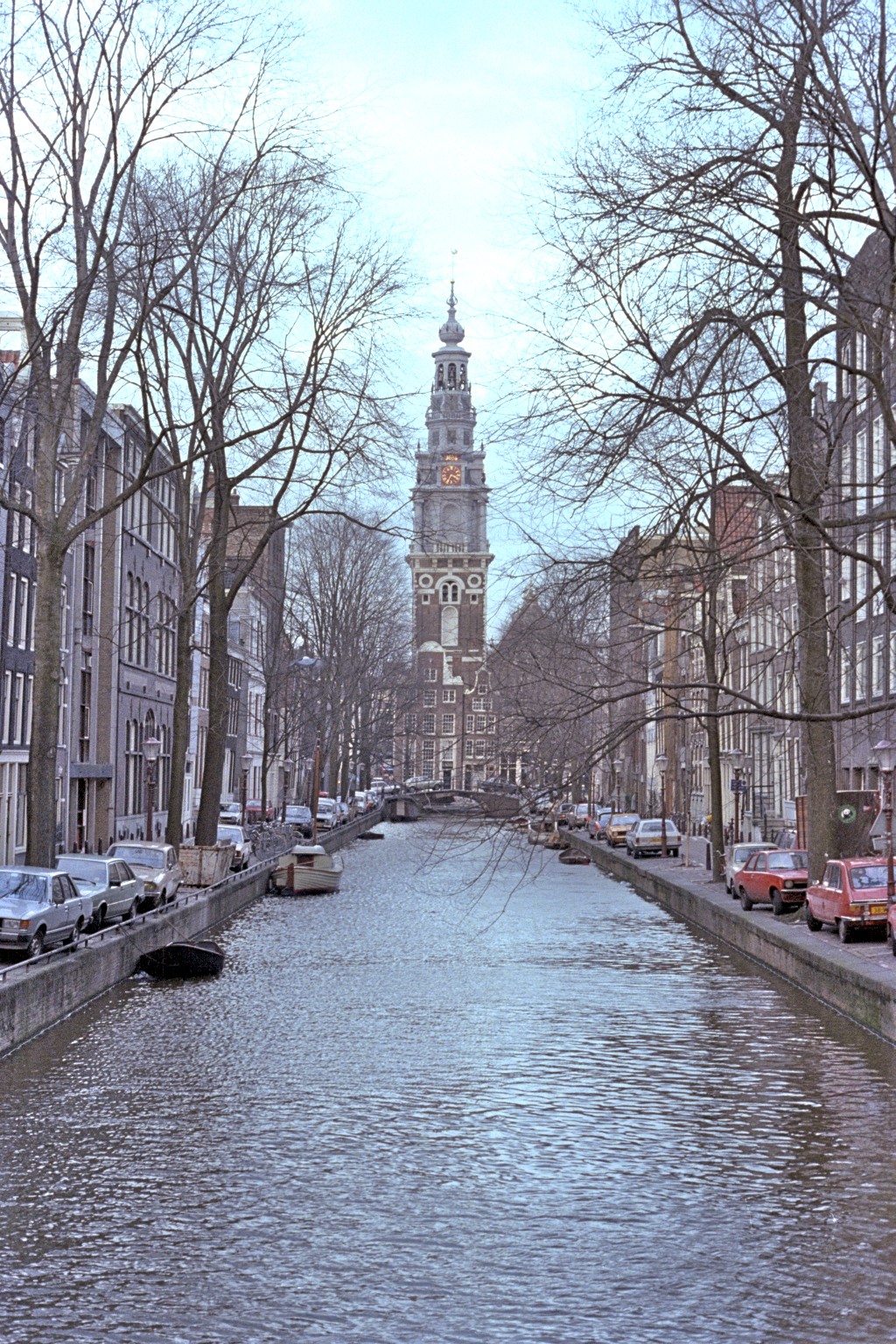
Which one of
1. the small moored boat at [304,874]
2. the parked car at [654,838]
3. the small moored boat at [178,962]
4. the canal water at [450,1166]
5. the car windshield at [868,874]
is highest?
the parked car at [654,838]

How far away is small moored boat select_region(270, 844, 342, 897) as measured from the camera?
57.3 metres

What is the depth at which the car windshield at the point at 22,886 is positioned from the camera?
29047mm

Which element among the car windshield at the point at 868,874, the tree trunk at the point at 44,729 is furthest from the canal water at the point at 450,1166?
the tree trunk at the point at 44,729

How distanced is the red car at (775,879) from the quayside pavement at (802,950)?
0.39 m

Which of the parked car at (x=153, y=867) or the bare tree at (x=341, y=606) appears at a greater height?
the bare tree at (x=341, y=606)

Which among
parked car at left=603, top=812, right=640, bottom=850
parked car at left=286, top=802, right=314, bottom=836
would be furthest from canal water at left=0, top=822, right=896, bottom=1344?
parked car at left=603, top=812, right=640, bottom=850

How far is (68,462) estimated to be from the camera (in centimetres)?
5459

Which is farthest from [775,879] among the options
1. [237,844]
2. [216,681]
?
[237,844]

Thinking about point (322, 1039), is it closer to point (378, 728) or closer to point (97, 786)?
point (97, 786)

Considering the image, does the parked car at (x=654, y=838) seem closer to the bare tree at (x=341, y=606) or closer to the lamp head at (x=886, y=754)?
the bare tree at (x=341, y=606)

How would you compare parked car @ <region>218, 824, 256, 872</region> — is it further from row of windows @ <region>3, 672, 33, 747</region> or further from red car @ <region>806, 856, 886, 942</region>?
red car @ <region>806, 856, 886, 942</region>

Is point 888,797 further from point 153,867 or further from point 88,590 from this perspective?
point 88,590

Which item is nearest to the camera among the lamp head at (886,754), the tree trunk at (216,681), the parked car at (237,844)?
the lamp head at (886,754)

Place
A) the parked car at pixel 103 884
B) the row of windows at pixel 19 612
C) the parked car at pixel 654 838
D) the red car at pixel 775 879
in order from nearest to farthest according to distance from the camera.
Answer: the parked car at pixel 103 884 < the red car at pixel 775 879 < the row of windows at pixel 19 612 < the parked car at pixel 654 838
